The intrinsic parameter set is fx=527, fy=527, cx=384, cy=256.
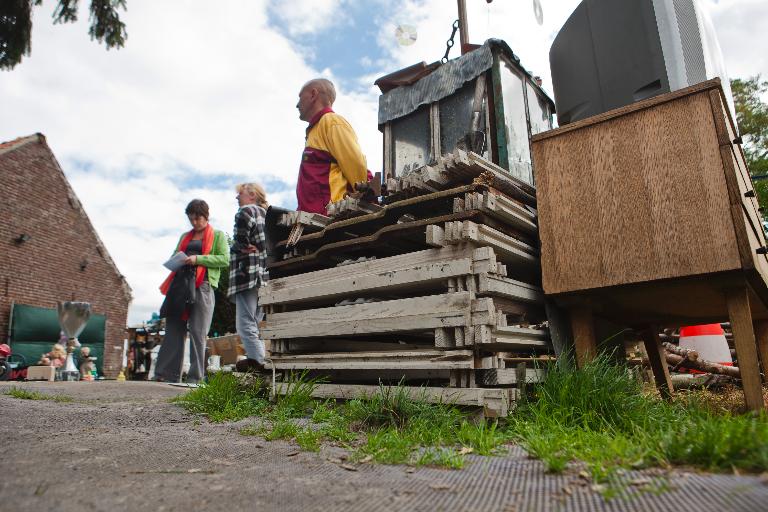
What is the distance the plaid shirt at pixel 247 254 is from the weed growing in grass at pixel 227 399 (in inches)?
60.3

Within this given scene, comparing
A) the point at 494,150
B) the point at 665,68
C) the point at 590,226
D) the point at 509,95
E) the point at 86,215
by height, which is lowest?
the point at 590,226

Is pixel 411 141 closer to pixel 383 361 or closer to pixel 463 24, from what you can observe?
pixel 463 24

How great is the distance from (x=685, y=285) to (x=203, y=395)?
2.94 m

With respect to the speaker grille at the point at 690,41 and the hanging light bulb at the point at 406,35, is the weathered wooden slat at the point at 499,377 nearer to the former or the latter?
the speaker grille at the point at 690,41

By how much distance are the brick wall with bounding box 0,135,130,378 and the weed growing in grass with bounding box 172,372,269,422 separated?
12.6 m

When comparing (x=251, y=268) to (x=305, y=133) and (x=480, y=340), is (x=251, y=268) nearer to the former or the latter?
(x=305, y=133)

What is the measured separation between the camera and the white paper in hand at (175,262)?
18.8ft

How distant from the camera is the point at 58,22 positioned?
142 inches

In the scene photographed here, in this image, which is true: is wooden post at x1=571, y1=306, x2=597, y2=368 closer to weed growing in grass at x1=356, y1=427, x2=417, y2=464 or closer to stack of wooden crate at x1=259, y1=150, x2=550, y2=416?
stack of wooden crate at x1=259, y1=150, x2=550, y2=416

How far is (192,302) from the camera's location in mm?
5781

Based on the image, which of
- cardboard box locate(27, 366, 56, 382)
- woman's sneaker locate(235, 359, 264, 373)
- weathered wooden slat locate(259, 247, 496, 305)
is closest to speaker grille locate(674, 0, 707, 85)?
weathered wooden slat locate(259, 247, 496, 305)

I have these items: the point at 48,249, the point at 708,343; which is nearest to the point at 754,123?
the point at 708,343

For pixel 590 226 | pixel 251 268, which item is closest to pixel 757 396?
pixel 590 226

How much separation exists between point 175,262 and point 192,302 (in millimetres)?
473
